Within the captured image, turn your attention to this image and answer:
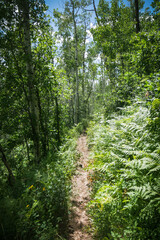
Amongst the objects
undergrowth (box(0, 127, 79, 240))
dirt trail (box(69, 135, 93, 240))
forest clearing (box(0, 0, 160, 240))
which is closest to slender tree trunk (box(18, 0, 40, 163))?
forest clearing (box(0, 0, 160, 240))

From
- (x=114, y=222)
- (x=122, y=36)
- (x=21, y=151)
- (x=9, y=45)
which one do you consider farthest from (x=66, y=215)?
(x=122, y=36)

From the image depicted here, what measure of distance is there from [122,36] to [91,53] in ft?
35.8

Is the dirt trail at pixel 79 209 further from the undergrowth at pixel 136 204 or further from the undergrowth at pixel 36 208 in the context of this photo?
the undergrowth at pixel 136 204

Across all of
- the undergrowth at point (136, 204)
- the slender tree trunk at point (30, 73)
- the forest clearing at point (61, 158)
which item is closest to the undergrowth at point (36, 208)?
the forest clearing at point (61, 158)

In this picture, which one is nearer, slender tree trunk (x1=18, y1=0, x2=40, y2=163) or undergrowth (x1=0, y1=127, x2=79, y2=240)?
undergrowth (x1=0, y1=127, x2=79, y2=240)

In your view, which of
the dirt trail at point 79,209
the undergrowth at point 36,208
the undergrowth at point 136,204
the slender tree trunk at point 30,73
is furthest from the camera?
the slender tree trunk at point 30,73

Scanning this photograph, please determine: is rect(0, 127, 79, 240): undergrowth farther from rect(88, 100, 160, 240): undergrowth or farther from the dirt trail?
rect(88, 100, 160, 240): undergrowth

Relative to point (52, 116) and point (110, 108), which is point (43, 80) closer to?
point (52, 116)

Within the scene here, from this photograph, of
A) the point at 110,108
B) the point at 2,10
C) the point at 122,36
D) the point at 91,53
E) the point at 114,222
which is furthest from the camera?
the point at 91,53

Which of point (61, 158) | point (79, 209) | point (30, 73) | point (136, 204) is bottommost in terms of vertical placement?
point (79, 209)

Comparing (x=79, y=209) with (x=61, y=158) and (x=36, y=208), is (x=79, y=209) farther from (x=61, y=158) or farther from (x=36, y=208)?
(x=61, y=158)

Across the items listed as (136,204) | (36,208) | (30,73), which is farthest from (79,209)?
(30,73)

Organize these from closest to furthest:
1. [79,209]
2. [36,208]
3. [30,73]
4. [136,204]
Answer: [136,204]
[36,208]
[79,209]
[30,73]

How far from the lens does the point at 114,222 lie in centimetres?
219
